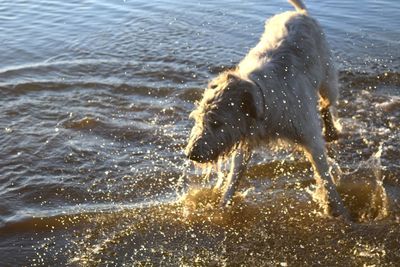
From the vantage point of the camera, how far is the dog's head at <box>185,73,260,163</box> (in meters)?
4.40

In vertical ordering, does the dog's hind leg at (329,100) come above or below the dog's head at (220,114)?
below

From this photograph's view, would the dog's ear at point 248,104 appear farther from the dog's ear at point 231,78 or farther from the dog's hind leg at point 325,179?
the dog's hind leg at point 325,179

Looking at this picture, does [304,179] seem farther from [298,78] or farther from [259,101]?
[259,101]

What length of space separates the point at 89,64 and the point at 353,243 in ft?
19.6

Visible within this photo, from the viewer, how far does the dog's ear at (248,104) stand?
14.5 feet

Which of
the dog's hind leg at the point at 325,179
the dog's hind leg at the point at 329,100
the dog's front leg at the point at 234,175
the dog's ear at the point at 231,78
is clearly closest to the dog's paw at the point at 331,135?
the dog's hind leg at the point at 329,100

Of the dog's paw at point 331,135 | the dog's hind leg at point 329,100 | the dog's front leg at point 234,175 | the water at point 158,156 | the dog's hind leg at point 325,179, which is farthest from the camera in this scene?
the dog's paw at point 331,135

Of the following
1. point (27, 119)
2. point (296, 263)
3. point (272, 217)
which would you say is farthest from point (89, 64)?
point (296, 263)

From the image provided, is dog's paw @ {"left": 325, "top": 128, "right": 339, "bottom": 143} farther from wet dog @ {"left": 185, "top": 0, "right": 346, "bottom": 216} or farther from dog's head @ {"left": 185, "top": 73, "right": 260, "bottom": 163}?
dog's head @ {"left": 185, "top": 73, "right": 260, "bottom": 163}

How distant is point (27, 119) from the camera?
729cm

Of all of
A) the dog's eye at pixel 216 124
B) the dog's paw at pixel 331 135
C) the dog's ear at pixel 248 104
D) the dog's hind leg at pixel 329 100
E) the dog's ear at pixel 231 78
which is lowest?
the dog's paw at pixel 331 135

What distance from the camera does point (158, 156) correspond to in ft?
21.5

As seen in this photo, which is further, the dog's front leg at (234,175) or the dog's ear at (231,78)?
the dog's front leg at (234,175)

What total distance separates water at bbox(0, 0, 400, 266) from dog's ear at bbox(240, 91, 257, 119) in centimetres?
130
